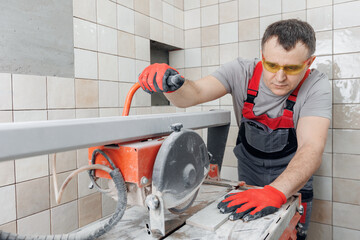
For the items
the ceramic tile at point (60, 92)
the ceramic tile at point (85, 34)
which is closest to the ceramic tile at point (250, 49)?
the ceramic tile at point (85, 34)

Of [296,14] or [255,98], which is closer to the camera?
[255,98]

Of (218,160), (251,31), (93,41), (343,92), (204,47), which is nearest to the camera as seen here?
(218,160)

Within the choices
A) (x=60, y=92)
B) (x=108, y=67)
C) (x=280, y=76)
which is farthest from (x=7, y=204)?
(x=280, y=76)

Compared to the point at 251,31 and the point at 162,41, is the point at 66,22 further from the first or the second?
the point at 251,31

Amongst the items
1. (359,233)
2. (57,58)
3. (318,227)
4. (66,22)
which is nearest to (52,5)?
(66,22)

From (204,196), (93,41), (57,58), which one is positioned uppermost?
(93,41)

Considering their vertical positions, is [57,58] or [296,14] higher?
[296,14]

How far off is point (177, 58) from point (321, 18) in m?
1.18

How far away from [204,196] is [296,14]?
1590 millimetres

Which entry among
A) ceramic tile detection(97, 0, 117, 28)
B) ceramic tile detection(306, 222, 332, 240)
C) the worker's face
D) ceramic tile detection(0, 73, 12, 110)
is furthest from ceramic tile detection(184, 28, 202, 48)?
ceramic tile detection(306, 222, 332, 240)

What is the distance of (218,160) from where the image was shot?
124cm

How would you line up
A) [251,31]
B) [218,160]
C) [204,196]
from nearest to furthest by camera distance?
1. [204,196]
2. [218,160]
3. [251,31]

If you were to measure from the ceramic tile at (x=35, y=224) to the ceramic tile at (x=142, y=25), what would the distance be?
4.28ft

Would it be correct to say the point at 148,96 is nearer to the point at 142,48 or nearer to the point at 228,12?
the point at 142,48
